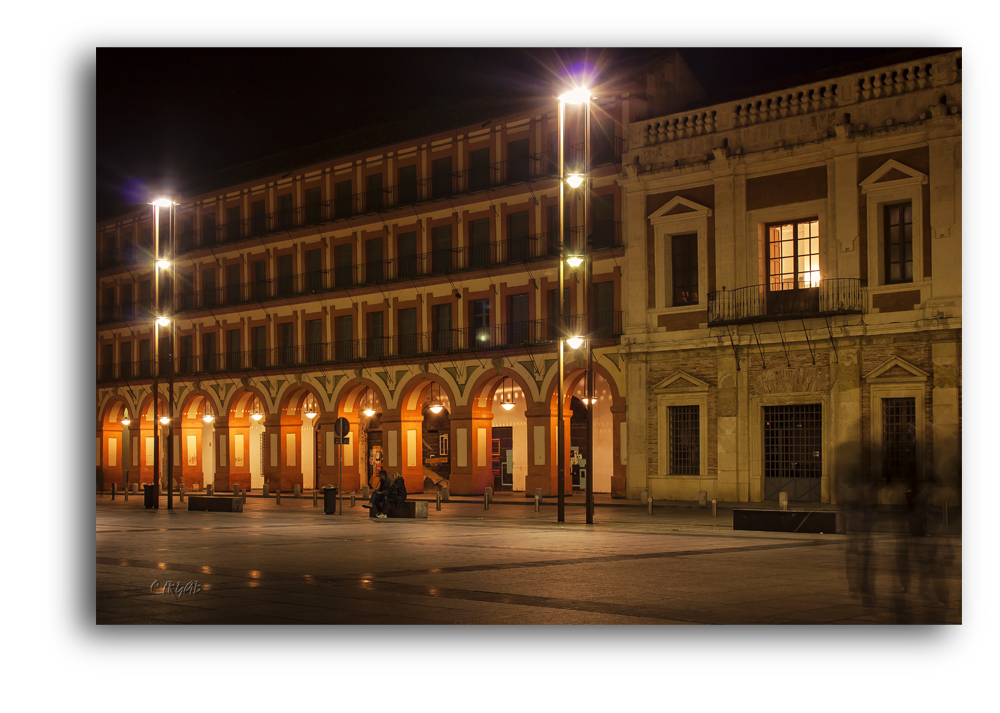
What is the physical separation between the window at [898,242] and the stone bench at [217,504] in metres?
19.1

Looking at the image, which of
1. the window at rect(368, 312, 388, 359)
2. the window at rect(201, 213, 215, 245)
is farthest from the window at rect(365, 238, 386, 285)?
the window at rect(201, 213, 215, 245)

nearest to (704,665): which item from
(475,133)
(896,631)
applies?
(896,631)

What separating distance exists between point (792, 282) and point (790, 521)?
13.1 meters

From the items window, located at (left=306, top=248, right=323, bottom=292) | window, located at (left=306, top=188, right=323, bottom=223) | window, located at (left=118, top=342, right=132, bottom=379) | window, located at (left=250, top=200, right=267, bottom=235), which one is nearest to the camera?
window, located at (left=306, top=248, right=323, bottom=292)

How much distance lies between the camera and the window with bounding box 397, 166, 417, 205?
46.9 metres

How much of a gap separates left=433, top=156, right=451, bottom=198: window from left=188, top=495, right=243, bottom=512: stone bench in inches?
660

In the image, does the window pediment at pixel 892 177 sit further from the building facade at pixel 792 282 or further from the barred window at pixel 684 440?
the barred window at pixel 684 440

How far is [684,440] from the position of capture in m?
36.3

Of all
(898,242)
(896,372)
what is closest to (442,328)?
(898,242)

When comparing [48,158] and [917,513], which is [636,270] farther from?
[48,158]

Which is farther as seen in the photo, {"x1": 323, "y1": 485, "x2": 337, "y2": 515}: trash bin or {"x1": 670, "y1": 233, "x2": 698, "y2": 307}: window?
{"x1": 670, "y1": 233, "x2": 698, "y2": 307}: window

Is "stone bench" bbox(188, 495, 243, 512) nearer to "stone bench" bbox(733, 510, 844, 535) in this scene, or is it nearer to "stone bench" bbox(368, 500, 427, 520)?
"stone bench" bbox(368, 500, 427, 520)

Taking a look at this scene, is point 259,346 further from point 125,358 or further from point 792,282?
point 792,282

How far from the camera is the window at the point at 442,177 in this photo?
1796 inches
